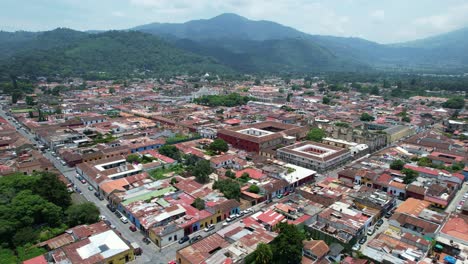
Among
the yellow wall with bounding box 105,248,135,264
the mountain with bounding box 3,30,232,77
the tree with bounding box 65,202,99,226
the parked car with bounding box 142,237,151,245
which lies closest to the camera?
the yellow wall with bounding box 105,248,135,264

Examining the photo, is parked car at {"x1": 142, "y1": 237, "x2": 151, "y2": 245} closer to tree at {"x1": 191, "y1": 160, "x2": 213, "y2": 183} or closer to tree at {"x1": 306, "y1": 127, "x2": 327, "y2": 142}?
tree at {"x1": 191, "y1": 160, "x2": 213, "y2": 183}

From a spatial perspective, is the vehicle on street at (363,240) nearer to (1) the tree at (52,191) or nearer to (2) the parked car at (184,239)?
(2) the parked car at (184,239)

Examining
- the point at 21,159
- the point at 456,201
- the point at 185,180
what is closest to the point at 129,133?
the point at 21,159

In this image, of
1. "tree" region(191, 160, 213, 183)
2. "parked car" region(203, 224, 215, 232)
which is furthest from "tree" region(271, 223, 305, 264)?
"tree" region(191, 160, 213, 183)

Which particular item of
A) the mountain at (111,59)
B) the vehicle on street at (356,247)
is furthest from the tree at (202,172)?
the mountain at (111,59)

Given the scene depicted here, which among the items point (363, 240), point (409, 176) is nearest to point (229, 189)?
point (363, 240)

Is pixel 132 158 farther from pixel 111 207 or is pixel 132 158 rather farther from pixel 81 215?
pixel 81 215
